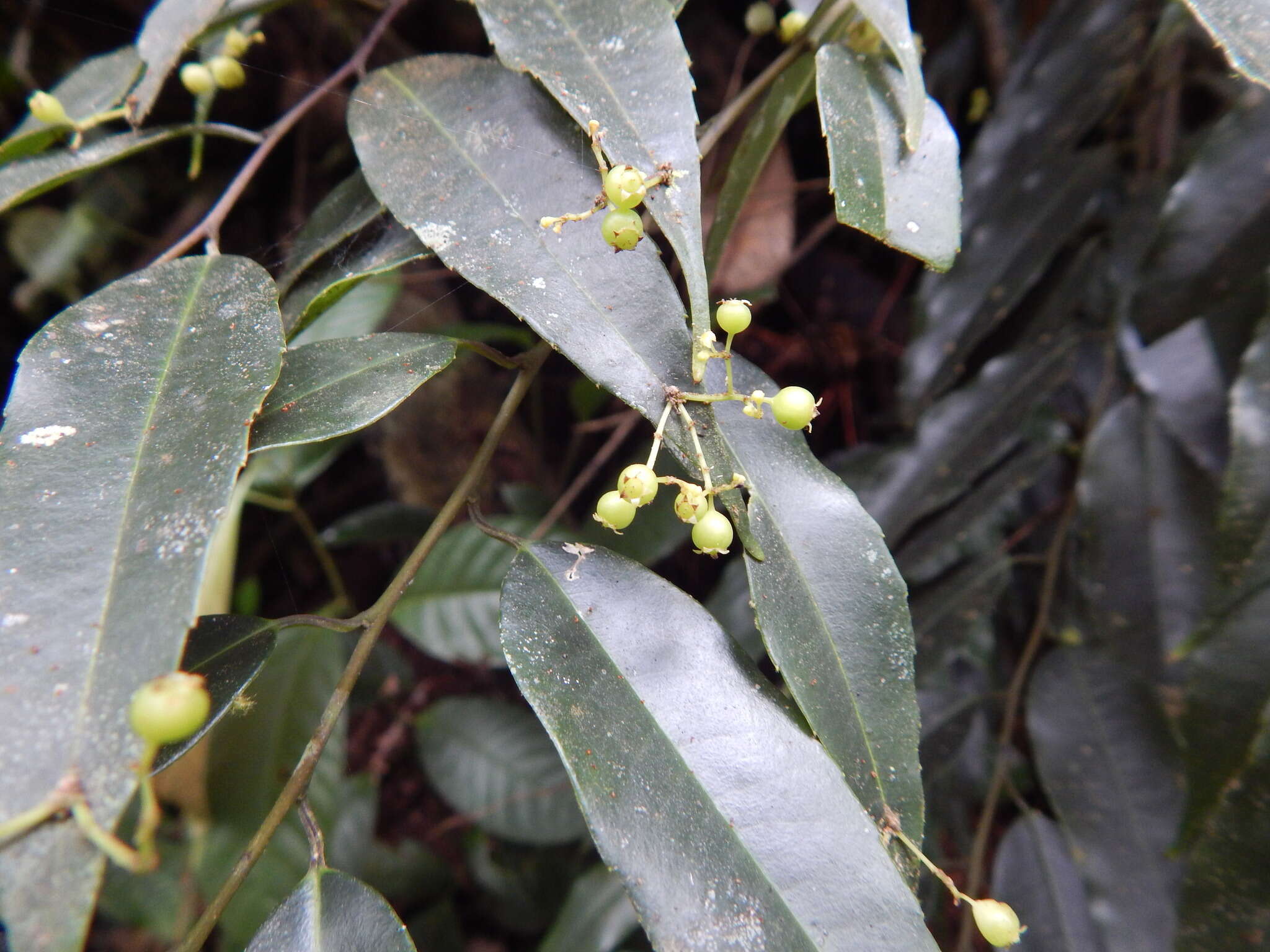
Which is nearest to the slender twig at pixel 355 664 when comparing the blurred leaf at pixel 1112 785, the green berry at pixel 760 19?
the green berry at pixel 760 19

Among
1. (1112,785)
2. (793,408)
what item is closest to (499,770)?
(1112,785)

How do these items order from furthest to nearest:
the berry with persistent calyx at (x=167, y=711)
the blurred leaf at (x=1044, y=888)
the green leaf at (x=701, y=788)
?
the blurred leaf at (x=1044, y=888)
the green leaf at (x=701, y=788)
the berry with persistent calyx at (x=167, y=711)

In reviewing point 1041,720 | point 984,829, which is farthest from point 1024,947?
point 1041,720

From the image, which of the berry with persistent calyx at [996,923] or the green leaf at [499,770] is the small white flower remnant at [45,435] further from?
the green leaf at [499,770]

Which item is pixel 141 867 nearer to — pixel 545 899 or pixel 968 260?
pixel 968 260

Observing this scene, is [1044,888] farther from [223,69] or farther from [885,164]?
[223,69]
